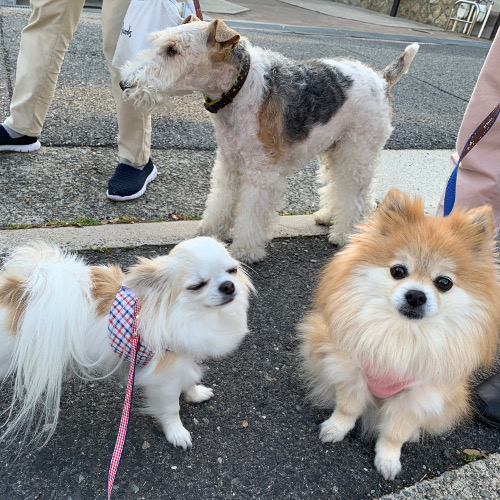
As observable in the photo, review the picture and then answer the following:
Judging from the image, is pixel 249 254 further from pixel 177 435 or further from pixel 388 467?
pixel 388 467

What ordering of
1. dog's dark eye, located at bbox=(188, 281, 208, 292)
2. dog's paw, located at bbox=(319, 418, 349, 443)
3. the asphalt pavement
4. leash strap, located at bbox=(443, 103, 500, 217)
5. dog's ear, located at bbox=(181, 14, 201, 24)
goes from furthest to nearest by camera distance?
1. dog's ear, located at bbox=(181, 14, 201, 24)
2. leash strap, located at bbox=(443, 103, 500, 217)
3. dog's paw, located at bbox=(319, 418, 349, 443)
4. the asphalt pavement
5. dog's dark eye, located at bbox=(188, 281, 208, 292)

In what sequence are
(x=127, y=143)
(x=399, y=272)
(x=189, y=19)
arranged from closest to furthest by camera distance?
(x=399, y=272) < (x=189, y=19) < (x=127, y=143)

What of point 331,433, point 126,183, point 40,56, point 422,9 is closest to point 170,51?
point 126,183

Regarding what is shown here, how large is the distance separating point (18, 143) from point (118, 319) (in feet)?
9.27

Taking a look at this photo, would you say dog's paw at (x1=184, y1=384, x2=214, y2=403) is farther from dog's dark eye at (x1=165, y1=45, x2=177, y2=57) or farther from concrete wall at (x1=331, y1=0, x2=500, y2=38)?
concrete wall at (x1=331, y1=0, x2=500, y2=38)

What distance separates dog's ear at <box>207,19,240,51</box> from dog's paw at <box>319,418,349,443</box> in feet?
7.44

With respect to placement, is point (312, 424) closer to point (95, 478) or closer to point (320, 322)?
point (320, 322)

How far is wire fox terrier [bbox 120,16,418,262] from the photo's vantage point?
2.84 metres

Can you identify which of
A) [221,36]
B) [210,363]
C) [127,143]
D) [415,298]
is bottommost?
[210,363]

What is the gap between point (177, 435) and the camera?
1.93m

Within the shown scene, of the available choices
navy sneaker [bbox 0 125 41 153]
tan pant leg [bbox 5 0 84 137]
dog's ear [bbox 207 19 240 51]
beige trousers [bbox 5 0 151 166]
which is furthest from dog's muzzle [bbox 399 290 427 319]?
navy sneaker [bbox 0 125 41 153]

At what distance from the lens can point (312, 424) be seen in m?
2.14

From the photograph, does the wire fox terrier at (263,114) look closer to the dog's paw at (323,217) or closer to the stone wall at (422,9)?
the dog's paw at (323,217)

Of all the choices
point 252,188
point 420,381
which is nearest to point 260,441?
point 420,381
